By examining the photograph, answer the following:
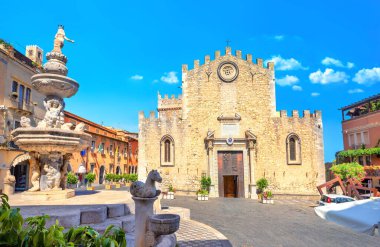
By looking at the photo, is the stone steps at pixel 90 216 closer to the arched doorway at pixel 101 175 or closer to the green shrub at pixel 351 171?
the green shrub at pixel 351 171

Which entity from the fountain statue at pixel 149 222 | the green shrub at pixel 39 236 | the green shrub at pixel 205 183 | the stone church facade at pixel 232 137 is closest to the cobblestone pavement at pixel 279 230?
the fountain statue at pixel 149 222

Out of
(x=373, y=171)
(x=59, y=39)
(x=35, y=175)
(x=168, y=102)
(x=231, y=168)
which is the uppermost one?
(x=168, y=102)

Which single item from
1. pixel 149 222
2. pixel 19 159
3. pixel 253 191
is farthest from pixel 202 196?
pixel 149 222

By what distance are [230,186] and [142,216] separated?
20474 millimetres

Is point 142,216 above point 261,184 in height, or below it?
above

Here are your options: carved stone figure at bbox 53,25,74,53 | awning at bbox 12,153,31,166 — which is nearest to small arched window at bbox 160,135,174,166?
awning at bbox 12,153,31,166

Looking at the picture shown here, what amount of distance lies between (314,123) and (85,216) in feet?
71.7

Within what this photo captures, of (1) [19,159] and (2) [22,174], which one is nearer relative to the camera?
(1) [19,159]

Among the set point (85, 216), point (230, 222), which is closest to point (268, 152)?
point (230, 222)

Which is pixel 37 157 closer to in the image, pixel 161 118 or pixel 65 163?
pixel 65 163

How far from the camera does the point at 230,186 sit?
24.2 meters

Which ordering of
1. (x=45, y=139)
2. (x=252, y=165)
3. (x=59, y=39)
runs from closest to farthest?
(x=45, y=139)
(x=59, y=39)
(x=252, y=165)

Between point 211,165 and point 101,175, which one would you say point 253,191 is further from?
point 101,175

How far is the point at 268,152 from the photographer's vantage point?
22562mm
